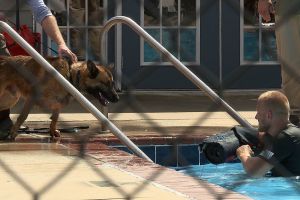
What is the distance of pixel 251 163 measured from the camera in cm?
548

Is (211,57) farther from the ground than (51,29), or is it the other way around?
(51,29)

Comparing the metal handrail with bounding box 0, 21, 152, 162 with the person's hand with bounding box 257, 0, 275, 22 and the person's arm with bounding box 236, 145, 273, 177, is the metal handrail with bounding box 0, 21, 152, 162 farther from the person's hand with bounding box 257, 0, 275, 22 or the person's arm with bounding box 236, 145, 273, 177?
the person's hand with bounding box 257, 0, 275, 22

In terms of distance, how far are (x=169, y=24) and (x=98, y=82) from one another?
7.44 meters

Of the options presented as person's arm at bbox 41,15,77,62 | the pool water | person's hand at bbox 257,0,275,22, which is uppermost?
person's hand at bbox 257,0,275,22

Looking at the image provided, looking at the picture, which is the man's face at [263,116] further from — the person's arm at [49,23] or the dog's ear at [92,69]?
the dog's ear at [92,69]

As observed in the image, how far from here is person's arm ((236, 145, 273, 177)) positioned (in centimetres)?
547

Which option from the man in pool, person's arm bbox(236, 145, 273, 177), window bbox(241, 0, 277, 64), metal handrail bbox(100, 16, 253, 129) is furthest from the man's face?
window bbox(241, 0, 277, 64)

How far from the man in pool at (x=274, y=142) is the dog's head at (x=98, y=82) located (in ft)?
8.76

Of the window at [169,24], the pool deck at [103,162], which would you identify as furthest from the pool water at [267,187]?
the window at [169,24]

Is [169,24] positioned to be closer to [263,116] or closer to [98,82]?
[98,82]

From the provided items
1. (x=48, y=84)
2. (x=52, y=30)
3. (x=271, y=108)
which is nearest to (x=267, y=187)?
(x=271, y=108)

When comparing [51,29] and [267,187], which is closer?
[51,29]

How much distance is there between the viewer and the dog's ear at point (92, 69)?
805 cm

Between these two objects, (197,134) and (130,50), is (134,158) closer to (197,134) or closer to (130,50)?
(197,134)
